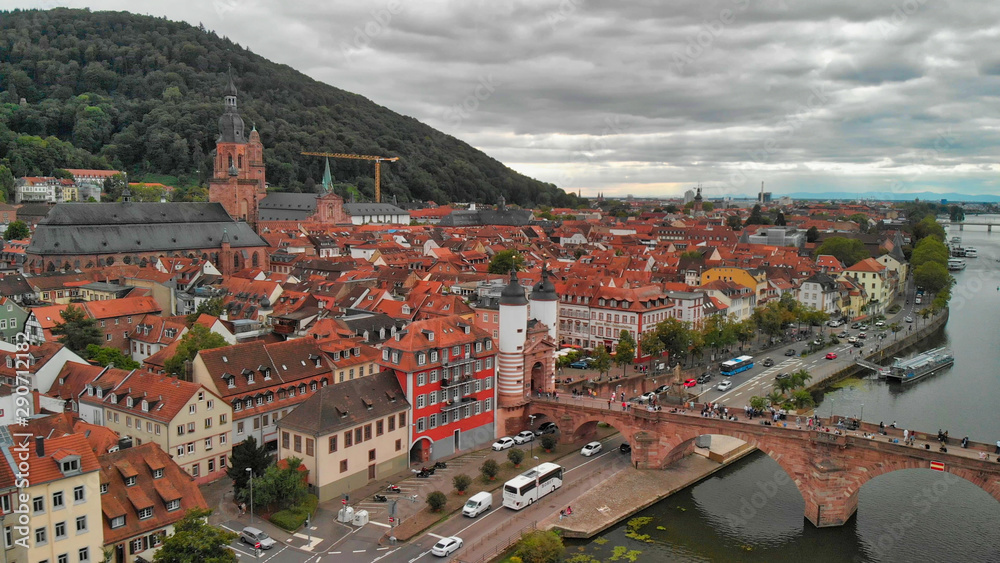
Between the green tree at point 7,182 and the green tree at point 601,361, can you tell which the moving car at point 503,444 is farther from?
the green tree at point 7,182

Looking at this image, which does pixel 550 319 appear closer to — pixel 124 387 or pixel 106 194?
pixel 124 387

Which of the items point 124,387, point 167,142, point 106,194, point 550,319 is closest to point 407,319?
point 550,319

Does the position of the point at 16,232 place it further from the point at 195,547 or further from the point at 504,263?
the point at 195,547

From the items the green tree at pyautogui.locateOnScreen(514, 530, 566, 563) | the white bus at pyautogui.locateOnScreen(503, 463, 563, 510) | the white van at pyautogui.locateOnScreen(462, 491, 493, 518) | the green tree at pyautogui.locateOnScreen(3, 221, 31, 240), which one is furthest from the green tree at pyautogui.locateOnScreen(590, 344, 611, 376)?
the green tree at pyautogui.locateOnScreen(3, 221, 31, 240)

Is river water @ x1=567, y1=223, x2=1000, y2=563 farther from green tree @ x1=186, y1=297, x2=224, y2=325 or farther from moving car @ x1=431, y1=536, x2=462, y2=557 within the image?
green tree @ x1=186, y1=297, x2=224, y2=325

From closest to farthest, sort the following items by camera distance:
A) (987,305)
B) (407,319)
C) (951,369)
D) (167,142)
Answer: (407,319) → (951,369) → (987,305) → (167,142)
